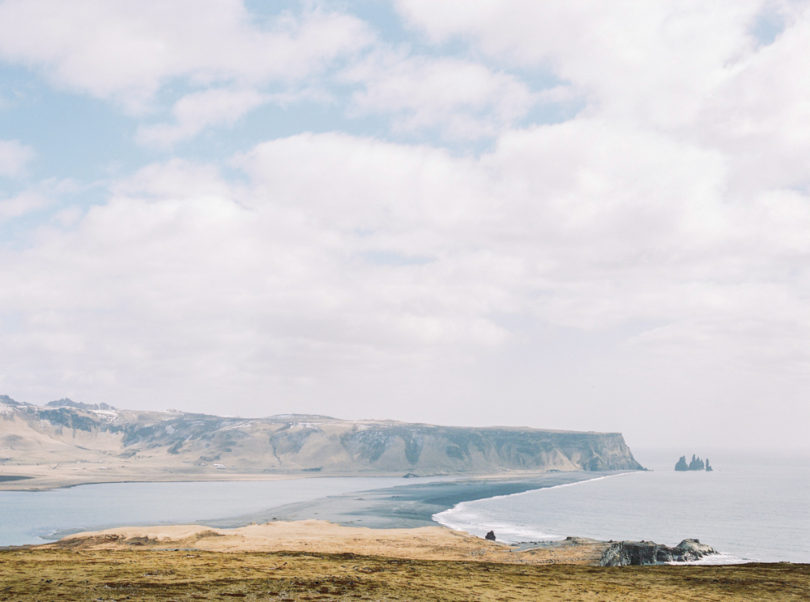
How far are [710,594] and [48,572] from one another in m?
43.1

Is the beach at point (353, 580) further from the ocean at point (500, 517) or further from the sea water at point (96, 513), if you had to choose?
the sea water at point (96, 513)

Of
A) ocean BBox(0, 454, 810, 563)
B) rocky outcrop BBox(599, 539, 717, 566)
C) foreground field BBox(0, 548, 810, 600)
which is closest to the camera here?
foreground field BBox(0, 548, 810, 600)

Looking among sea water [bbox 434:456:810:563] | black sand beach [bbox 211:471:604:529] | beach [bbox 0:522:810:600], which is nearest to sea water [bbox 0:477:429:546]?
black sand beach [bbox 211:471:604:529]

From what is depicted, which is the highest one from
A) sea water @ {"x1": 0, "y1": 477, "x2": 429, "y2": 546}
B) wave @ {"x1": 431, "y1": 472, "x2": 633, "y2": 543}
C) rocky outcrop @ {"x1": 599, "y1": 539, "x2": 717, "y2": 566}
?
rocky outcrop @ {"x1": 599, "y1": 539, "x2": 717, "y2": 566}

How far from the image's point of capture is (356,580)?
127 feet

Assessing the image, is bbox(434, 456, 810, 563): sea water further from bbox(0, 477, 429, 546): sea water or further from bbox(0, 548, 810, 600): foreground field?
bbox(0, 477, 429, 546): sea water

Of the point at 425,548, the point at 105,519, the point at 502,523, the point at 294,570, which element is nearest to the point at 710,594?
the point at 294,570

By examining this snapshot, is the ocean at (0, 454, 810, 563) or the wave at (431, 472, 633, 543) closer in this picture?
the wave at (431, 472, 633, 543)

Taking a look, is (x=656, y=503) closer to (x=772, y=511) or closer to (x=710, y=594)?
(x=772, y=511)

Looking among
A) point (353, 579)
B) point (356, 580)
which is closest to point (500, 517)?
point (353, 579)

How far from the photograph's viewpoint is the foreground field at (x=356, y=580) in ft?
111

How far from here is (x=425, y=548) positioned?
87.9 metres

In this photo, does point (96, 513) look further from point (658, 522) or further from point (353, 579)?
point (353, 579)

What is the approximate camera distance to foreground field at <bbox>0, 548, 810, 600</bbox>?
3381 centimetres
